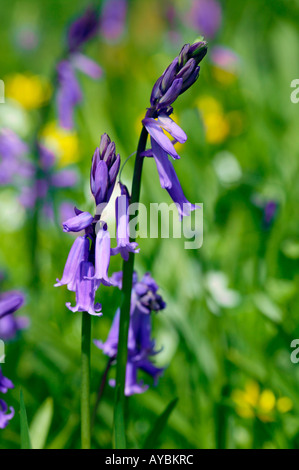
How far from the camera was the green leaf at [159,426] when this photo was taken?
4.74ft

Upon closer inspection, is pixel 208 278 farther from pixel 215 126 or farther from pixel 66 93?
pixel 215 126

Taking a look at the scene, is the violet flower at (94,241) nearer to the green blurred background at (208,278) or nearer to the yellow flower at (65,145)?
the green blurred background at (208,278)

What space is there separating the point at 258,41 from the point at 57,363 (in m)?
3.27

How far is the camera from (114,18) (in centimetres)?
571

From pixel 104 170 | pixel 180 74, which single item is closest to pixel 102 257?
pixel 104 170

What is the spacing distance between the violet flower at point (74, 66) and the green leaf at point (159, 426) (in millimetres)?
1643

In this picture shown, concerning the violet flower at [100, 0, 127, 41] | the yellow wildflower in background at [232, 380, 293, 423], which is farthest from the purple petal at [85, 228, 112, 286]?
the violet flower at [100, 0, 127, 41]

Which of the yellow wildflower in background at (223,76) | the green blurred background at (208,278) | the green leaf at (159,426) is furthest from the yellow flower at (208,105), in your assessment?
the green leaf at (159,426)

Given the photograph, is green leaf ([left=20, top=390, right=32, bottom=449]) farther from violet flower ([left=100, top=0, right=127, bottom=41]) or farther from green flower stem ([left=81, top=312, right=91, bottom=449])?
violet flower ([left=100, top=0, right=127, bottom=41])

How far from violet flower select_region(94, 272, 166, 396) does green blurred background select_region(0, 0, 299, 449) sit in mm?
233

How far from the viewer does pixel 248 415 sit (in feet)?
6.52

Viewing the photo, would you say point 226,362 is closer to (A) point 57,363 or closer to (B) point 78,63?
(A) point 57,363

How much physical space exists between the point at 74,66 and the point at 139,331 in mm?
1627
